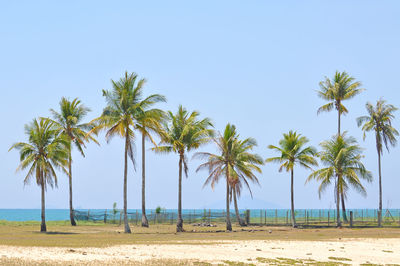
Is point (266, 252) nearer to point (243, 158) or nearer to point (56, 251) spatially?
point (56, 251)

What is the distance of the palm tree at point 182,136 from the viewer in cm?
4347

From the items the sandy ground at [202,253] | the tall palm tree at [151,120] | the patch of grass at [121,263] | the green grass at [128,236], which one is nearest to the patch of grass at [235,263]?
the sandy ground at [202,253]

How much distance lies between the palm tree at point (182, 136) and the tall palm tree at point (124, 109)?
362 cm

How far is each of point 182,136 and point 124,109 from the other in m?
5.82

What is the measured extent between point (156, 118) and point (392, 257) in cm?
2345

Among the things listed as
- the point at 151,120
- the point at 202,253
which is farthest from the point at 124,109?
the point at 202,253

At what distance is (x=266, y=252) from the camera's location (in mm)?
22438

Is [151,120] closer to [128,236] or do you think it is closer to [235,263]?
[128,236]

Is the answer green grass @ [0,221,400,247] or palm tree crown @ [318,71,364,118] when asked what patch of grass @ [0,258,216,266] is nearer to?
green grass @ [0,221,400,247]

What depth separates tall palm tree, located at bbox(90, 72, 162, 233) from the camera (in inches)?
1565

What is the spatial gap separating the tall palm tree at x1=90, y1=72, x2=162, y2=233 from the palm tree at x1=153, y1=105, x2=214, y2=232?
3623 mm

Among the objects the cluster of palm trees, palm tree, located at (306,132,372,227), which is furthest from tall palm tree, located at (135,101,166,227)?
palm tree, located at (306,132,372,227)

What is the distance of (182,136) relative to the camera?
4306 cm

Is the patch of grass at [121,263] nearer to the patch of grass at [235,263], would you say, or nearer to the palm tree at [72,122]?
the patch of grass at [235,263]
